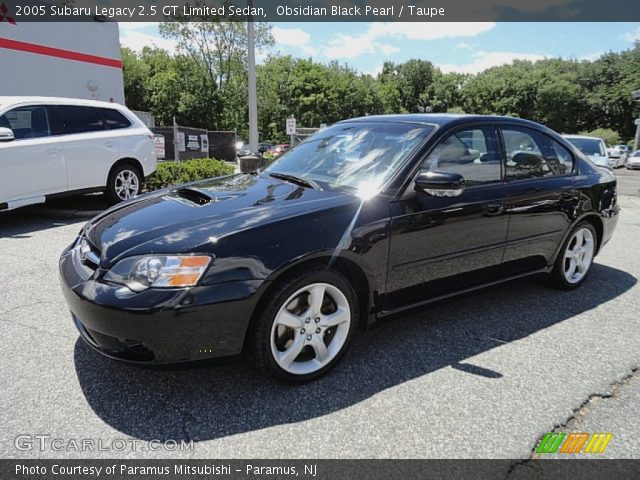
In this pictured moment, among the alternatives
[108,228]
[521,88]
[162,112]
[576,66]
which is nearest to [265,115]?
[162,112]

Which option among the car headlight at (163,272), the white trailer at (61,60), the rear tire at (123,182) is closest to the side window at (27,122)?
the rear tire at (123,182)

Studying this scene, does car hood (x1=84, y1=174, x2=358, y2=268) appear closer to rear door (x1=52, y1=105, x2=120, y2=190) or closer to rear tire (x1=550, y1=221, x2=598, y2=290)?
rear tire (x1=550, y1=221, x2=598, y2=290)

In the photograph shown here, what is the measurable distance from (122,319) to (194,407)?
0.62m

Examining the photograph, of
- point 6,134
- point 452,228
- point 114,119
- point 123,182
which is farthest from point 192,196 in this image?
point 114,119

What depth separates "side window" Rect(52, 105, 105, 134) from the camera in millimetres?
6512

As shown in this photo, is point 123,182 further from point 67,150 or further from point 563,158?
point 563,158

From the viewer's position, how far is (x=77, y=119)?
22.1 feet

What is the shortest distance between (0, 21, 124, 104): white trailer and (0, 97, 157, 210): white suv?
511 cm

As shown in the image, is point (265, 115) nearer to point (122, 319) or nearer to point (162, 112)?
point (162, 112)

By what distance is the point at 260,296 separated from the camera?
2373mm

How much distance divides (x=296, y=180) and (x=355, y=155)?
0.47 meters

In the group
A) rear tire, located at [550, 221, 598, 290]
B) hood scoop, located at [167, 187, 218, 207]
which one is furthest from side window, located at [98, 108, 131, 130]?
rear tire, located at [550, 221, 598, 290]

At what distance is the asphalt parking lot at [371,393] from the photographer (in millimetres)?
2199

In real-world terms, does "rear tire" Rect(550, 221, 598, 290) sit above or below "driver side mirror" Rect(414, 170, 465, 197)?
below
